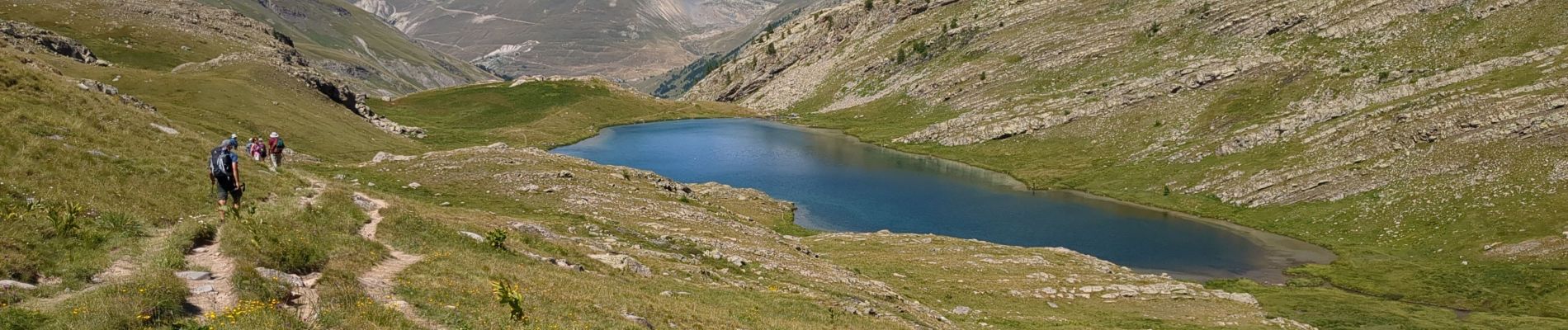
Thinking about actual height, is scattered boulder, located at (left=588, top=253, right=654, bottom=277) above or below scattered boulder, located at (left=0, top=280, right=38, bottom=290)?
below

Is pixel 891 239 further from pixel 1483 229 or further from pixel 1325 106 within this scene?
pixel 1325 106

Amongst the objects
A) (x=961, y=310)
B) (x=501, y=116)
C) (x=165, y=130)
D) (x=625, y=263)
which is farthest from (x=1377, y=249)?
(x=501, y=116)

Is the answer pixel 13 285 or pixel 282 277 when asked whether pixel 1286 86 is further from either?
pixel 13 285

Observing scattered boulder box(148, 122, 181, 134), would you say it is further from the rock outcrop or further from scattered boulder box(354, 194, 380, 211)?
the rock outcrop

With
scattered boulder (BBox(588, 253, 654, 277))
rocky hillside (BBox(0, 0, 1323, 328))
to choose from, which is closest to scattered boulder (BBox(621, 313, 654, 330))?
rocky hillside (BBox(0, 0, 1323, 328))

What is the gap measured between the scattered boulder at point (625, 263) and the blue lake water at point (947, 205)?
49396 millimetres

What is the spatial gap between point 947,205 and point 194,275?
290 feet

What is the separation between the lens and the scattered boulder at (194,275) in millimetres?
18203

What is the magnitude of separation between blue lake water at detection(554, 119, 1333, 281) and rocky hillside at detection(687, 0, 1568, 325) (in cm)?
654

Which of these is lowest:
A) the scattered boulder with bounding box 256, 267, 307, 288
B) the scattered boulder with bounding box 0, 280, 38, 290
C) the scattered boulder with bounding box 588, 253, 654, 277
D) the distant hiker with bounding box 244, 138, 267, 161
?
the scattered boulder with bounding box 588, 253, 654, 277

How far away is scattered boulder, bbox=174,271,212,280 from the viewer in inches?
717

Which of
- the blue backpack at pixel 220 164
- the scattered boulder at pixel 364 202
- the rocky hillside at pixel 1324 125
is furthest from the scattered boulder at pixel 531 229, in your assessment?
the rocky hillside at pixel 1324 125

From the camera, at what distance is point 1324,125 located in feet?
349

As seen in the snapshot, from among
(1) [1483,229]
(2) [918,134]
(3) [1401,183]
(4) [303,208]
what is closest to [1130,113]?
(2) [918,134]
